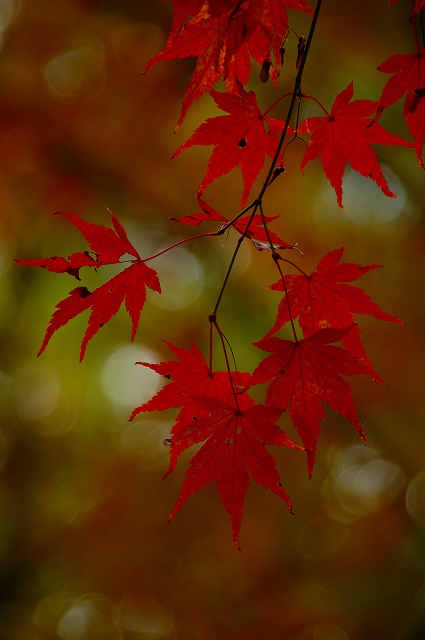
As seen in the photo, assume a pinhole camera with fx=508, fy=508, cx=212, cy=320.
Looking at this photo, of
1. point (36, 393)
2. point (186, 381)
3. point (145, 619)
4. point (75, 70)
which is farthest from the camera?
point (75, 70)

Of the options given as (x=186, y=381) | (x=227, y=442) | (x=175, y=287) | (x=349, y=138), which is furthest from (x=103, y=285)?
(x=175, y=287)

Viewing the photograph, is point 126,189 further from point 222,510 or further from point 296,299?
point 296,299

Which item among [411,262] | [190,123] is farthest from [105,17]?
[411,262]

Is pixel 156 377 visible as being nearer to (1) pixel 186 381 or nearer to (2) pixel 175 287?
(2) pixel 175 287

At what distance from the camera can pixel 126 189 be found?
318 centimetres

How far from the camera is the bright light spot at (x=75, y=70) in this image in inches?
126

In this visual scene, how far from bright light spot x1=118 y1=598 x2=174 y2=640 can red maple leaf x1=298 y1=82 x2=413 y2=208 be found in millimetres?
2838

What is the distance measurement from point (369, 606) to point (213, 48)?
3090 millimetres

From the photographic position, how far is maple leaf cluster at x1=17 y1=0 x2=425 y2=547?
2.31 feet

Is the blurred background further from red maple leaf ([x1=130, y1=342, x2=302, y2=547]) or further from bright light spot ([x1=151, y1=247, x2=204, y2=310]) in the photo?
red maple leaf ([x1=130, y1=342, x2=302, y2=547])

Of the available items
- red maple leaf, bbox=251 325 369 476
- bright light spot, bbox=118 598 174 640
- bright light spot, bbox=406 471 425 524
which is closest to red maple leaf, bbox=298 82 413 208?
red maple leaf, bbox=251 325 369 476

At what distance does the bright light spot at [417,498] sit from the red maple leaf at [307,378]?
2.67 meters

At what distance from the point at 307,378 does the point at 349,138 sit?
1.32 feet

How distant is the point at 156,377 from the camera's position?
3.17m
